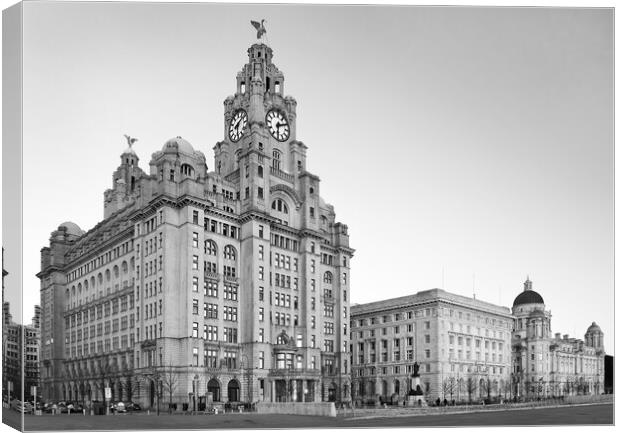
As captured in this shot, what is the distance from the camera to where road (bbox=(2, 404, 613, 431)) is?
185 ft

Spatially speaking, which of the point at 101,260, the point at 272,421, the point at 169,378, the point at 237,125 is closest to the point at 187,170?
the point at 237,125

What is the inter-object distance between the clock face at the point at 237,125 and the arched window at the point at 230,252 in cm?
1378

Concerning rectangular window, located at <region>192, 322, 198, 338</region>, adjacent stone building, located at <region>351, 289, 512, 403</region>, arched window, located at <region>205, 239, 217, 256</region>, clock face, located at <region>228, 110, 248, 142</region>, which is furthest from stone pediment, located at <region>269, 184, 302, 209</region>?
adjacent stone building, located at <region>351, 289, 512, 403</region>

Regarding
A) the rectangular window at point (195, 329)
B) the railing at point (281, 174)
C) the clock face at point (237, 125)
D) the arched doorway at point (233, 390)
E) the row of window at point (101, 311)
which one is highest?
the clock face at point (237, 125)

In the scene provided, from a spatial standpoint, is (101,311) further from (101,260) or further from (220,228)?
(220,228)

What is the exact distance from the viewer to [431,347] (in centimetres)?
12056

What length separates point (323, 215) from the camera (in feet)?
349

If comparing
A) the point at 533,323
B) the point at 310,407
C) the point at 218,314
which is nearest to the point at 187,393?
the point at 218,314

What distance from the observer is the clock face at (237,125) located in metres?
96.7

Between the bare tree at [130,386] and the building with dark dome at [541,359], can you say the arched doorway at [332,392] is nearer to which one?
the bare tree at [130,386]

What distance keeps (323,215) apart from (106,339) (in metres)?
31.7

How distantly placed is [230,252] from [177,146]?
13664 mm

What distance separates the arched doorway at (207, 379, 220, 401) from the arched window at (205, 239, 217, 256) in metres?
13.5

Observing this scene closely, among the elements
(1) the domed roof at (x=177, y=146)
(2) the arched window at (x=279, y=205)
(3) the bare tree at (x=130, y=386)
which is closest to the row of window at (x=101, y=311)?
(3) the bare tree at (x=130, y=386)
